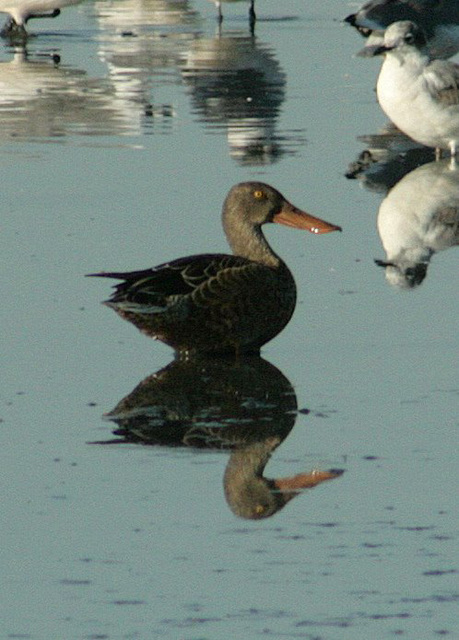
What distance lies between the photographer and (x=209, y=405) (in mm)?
8508

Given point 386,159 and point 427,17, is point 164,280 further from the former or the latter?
point 427,17

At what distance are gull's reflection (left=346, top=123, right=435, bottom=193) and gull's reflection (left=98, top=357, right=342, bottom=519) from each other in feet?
16.9

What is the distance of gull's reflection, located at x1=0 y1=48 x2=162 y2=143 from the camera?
17234 millimetres

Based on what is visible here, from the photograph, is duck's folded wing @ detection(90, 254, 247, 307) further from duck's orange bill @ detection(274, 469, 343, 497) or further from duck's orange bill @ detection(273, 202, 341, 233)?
duck's orange bill @ detection(274, 469, 343, 497)

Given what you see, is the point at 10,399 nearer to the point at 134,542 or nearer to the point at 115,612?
the point at 134,542

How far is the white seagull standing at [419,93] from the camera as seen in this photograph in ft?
50.2

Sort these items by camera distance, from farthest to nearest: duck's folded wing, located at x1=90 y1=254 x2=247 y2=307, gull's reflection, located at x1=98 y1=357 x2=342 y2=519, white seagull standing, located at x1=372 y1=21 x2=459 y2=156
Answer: white seagull standing, located at x1=372 y1=21 x2=459 y2=156 < duck's folded wing, located at x1=90 y1=254 x2=247 y2=307 < gull's reflection, located at x1=98 y1=357 x2=342 y2=519

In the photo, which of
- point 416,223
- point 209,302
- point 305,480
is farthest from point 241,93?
point 305,480

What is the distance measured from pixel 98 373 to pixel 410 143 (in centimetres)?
826

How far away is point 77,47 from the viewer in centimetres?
2500

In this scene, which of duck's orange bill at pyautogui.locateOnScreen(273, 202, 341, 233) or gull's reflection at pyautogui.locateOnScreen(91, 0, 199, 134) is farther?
gull's reflection at pyautogui.locateOnScreen(91, 0, 199, 134)

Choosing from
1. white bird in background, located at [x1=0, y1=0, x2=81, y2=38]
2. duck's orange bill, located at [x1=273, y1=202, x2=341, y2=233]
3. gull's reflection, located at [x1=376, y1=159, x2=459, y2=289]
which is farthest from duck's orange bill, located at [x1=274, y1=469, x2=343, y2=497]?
white bird in background, located at [x1=0, y1=0, x2=81, y2=38]

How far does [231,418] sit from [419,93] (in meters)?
7.73

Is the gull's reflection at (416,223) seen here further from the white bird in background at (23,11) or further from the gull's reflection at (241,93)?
the white bird in background at (23,11)
